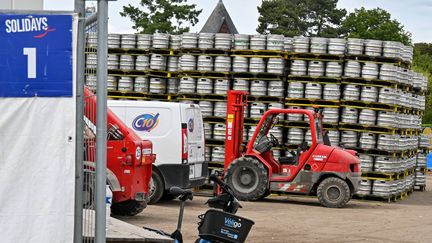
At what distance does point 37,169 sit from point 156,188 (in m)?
13.2

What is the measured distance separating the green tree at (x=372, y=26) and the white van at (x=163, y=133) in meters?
72.5

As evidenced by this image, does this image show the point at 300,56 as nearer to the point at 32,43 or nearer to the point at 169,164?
the point at 169,164

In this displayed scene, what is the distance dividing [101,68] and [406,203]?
18.8 metres

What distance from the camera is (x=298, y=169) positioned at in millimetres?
21359

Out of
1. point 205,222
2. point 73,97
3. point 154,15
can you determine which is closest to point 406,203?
point 205,222

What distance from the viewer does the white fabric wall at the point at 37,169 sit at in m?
5.87

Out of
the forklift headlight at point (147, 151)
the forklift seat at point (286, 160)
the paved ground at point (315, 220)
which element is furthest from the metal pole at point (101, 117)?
the forklift seat at point (286, 160)

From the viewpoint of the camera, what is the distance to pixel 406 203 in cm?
2342

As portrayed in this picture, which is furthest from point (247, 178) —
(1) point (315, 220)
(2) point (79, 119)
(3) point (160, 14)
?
(3) point (160, 14)

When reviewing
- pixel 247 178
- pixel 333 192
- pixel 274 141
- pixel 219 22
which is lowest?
pixel 333 192

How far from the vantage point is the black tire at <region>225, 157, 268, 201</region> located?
21.2 meters

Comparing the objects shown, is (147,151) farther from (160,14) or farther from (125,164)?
(160,14)

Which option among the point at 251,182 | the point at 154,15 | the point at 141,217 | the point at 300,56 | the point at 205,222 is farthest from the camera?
the point at 154,15

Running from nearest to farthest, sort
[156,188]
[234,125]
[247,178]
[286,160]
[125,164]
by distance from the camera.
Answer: [125,164]
[156,188]
[247,178]
[286,160]
[234,125]
